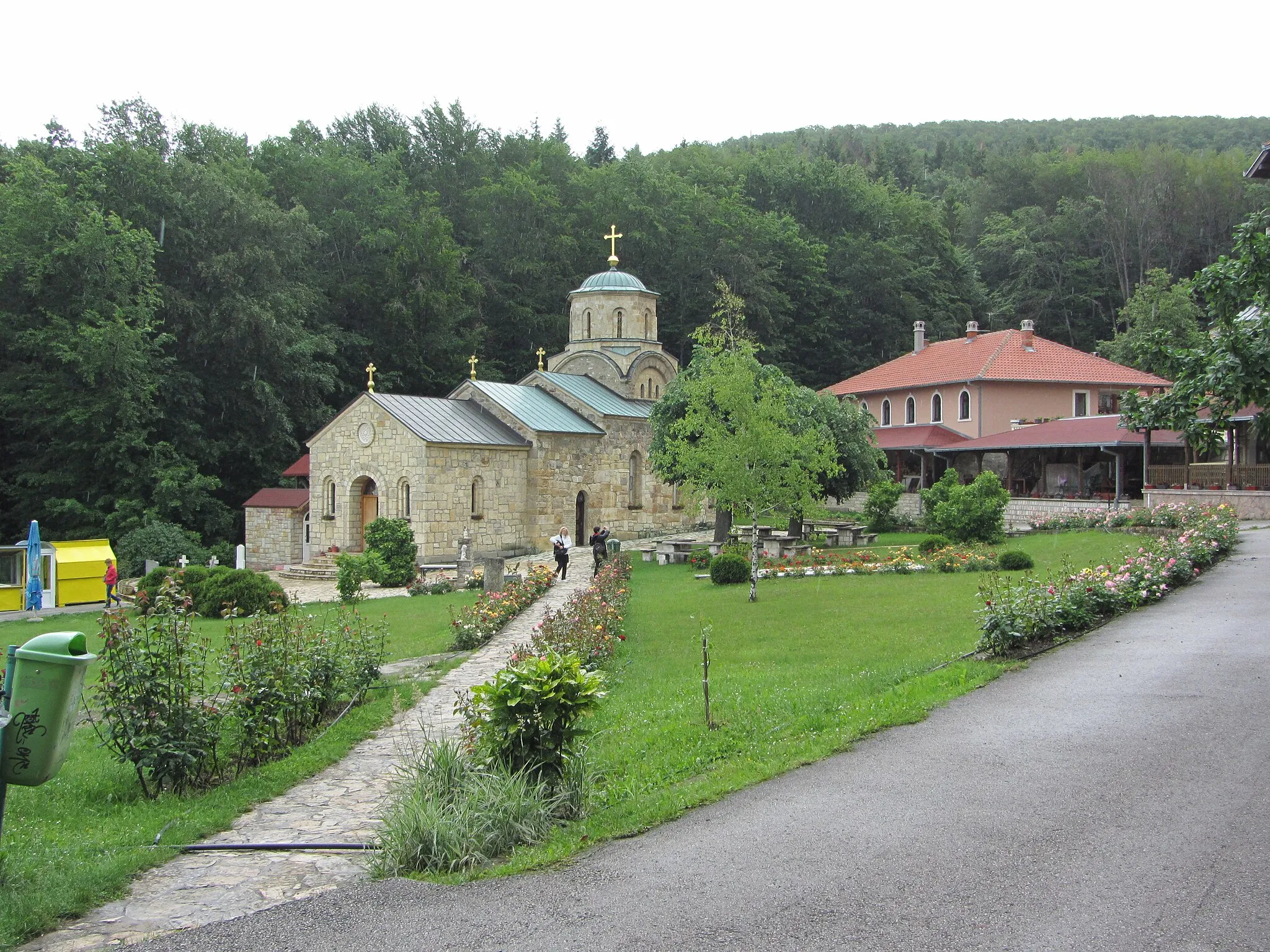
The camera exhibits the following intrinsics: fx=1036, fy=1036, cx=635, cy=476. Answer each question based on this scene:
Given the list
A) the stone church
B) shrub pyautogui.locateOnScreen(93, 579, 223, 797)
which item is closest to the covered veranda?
the stone church

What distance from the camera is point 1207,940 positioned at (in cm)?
473

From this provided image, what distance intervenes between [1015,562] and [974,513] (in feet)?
17.4

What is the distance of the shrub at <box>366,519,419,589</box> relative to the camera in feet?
84.5

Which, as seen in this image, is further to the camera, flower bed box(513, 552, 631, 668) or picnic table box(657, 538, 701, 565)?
picnic table box(657, 538, 701, 565)

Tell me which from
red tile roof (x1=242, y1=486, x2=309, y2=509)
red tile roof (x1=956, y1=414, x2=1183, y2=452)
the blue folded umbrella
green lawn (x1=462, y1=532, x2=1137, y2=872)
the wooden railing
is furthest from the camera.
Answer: red tile roof (x1=242, y1=486, x2=309, y2=509)

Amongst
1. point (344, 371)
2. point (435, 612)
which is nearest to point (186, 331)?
point (344, 371)

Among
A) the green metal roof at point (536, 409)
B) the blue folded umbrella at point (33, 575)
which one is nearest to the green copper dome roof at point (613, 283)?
the green metal roof at point (536, 409)

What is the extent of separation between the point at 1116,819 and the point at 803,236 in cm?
5671

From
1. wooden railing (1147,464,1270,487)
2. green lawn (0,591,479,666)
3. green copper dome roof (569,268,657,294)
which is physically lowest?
green lawn (0,591,479,666)

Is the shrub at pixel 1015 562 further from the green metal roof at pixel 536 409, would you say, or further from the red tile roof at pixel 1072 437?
the green metal roof at pixel 536 409

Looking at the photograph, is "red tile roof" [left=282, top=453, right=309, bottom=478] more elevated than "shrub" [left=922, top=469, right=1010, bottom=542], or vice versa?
"red tile roof" [left=282, top=453, right=309, bottom=478]

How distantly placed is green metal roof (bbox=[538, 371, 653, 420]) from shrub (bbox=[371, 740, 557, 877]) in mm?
27545

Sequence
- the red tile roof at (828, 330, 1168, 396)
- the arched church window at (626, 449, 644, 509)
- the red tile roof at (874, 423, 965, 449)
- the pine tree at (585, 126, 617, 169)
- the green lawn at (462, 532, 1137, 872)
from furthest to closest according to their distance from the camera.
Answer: the pine tree at (585, 126, 617, 169)
the red tile roof at (828, 330, 1168, 396)
the red tile roof at (874, 423, 965, 449)
the arched church window at (626, 449, 644, 509)
the green lawn at (462, 532, 1137, 872)

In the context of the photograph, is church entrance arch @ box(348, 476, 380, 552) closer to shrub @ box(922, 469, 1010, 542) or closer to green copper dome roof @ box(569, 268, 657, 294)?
green copper dome roof @ box(569, 268, 657, 294)
